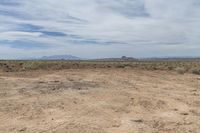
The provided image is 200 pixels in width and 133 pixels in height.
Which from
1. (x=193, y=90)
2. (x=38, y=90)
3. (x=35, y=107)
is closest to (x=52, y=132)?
(x=35, y=107)

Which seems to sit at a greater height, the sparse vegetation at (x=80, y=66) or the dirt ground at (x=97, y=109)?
the sparse vegetation at (x=80, y=66)

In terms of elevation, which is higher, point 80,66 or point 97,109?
point 80,66

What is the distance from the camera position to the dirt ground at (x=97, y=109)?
7891mm

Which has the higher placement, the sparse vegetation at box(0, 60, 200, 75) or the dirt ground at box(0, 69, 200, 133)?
the sparse vegetation at box(0, 60, 200, 75)

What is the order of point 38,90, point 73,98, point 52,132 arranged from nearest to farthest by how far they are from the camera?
point 52,132, point 73,98, point 38,90

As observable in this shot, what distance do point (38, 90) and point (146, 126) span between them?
6.92 metres

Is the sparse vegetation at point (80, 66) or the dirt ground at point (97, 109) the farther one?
the sparse vegetation at point (80, 66)

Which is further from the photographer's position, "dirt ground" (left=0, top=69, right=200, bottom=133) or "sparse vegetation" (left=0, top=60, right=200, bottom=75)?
"sparse vegetation" (left=0, top=60, right=200, bottom=75)

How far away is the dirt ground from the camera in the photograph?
7891 millimetres

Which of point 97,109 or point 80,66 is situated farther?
point 80,66

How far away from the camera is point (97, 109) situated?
1001 centimetres

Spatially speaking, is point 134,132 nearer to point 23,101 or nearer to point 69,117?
point 69,117

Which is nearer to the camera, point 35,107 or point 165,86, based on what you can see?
point 35,107

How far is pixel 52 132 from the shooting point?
24.2 ft
